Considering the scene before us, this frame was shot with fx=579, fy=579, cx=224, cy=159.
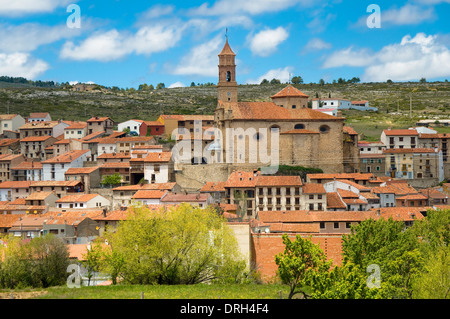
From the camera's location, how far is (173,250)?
109ft

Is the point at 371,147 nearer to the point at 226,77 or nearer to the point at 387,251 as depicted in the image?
the point at 226,77

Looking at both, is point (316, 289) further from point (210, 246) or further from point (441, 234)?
point (441, 234)

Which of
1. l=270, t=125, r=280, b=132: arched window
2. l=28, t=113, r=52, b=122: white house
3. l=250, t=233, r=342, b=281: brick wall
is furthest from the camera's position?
l=28, t=113, r=52, b=122: white house

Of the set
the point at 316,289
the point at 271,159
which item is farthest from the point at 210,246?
the point at 271,159

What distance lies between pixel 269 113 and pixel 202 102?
6512cm

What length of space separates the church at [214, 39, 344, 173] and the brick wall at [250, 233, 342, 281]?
2854 cm

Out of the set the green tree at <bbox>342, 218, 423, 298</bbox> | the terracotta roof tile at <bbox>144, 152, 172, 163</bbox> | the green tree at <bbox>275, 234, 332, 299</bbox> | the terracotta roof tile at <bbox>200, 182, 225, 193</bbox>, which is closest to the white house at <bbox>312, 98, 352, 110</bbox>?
the terracotta roof tile at <bbox>144, 152, 172, 163</bbox>

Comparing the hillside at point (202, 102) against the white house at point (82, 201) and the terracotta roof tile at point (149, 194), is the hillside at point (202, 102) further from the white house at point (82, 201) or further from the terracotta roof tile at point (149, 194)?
the white house at point (82, 201)

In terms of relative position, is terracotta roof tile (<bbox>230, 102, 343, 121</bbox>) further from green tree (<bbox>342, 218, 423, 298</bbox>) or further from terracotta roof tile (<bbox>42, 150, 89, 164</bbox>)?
green tree (<bbox>342, 218, 423, 298</bbox>)

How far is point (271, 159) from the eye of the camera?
67312 millimetres

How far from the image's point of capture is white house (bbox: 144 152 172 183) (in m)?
62.4

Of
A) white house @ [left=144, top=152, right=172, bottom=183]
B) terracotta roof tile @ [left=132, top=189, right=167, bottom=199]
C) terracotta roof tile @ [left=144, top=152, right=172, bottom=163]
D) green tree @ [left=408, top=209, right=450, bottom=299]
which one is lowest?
green tree @ [left=408, top=209, right=450, bottom=299]

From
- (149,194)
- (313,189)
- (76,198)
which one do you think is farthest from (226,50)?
(76,198)

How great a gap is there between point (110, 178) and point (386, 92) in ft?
342
